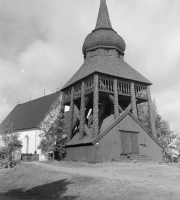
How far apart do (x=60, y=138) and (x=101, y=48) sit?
13.5 m

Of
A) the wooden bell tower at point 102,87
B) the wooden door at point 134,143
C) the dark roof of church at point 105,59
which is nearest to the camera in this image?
the wooden door at point 134,143

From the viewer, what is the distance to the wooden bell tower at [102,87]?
2534 centimetres

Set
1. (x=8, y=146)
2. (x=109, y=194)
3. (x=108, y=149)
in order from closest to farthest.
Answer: (x=109, y=194) < (x=108, y=149) < (x=8, y=146)

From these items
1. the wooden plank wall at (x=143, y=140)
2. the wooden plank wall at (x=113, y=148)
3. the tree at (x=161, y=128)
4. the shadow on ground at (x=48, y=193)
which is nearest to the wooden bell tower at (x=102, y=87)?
the wooden plank wall at (x=113, y=148)

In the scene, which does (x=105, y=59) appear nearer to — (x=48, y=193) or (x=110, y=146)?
(x=110, y=146)

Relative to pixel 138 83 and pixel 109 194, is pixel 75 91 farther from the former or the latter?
pixel 109 194

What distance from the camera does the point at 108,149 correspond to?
75.0 feet

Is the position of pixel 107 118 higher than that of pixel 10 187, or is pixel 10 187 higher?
pixel 107 118

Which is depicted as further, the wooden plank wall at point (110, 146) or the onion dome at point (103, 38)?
the onion dome at point (103, 38)

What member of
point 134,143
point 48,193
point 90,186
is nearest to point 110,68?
point 134,143

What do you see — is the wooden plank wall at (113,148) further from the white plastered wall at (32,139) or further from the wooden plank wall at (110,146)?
the white plastered wall at (32,139)

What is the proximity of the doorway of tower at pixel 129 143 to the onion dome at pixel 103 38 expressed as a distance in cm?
1260

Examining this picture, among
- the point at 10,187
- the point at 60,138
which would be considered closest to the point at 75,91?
the point at 60,138

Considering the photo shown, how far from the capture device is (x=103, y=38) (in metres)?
30.3
